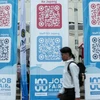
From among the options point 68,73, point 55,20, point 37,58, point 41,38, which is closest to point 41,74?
point 37,58

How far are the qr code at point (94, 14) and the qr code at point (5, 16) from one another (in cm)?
165

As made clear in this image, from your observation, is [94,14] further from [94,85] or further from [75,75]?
[75,75]

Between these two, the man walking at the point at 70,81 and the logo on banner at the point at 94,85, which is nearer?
the man walking at the point at 70,81

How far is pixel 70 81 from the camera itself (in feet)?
13.9

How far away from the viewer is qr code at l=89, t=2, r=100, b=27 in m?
6.20

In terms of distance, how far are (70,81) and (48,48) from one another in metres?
2.05

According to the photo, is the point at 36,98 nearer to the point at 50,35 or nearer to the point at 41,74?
the point at 41,74

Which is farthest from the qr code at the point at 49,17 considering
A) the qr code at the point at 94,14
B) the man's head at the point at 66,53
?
the man's head at the point at 66,53

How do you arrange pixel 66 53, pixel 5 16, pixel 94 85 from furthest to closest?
pixel 5 16, pixel 94 85, pixel 66 53

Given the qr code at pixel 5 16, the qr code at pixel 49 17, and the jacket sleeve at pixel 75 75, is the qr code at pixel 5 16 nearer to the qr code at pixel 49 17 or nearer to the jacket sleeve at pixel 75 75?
the qr code at pixel 49 17

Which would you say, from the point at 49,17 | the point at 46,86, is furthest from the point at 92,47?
the point at 46,86

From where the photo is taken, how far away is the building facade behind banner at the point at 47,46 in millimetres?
6129

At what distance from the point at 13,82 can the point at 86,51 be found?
1598 millimetres

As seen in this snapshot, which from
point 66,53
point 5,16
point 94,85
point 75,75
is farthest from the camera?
point 5,16
